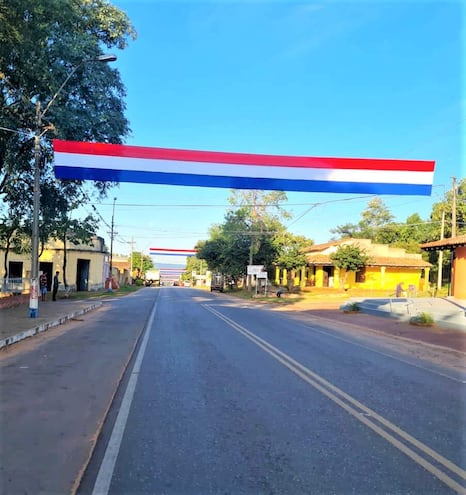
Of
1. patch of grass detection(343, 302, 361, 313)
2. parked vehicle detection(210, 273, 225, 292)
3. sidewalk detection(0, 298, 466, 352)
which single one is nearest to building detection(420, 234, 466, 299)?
sidewalk detection(0, 298, 466, 352)

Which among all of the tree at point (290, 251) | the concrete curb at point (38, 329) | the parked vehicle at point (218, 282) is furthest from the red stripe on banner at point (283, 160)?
the parked vehicle at point (218, 282)

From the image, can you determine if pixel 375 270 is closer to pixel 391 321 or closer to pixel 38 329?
pixel 391 321

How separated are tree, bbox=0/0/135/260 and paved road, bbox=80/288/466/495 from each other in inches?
466

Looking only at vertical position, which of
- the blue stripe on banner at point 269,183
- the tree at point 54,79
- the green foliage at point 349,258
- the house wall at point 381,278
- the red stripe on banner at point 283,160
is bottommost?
the house wall at point 381,278

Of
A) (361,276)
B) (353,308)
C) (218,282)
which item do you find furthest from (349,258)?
(218,282)

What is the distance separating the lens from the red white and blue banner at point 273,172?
13.3 m

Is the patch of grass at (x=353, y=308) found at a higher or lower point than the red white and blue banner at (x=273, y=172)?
lower

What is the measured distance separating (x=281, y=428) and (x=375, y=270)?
4801cm

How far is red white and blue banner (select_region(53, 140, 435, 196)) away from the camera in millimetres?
13297

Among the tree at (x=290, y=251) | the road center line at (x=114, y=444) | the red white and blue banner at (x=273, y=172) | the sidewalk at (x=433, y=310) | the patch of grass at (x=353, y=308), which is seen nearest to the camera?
the road center line at (x=114, y=444)

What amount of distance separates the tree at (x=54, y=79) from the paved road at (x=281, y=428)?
1184 centimetres

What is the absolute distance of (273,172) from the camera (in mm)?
13492

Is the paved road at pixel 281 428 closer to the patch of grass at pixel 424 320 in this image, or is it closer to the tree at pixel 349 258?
the patch of grass at pixel 424 320

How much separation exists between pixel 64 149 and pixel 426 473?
A: 1177cm
